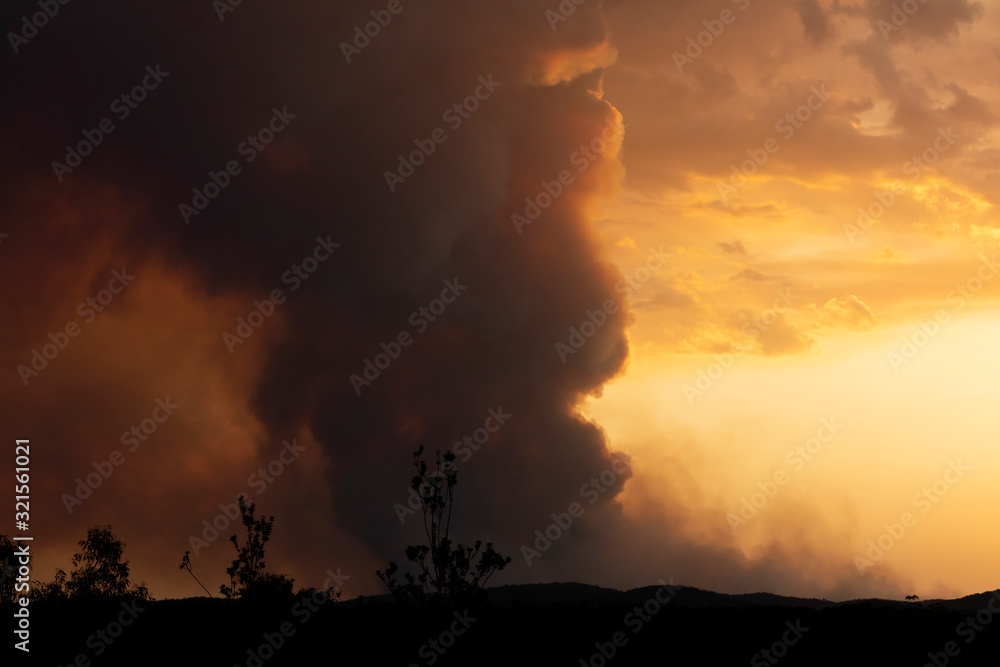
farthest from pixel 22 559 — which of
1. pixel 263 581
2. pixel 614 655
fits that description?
pixel 614 655

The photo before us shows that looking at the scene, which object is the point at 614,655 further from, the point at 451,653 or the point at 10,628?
the point at 10,628

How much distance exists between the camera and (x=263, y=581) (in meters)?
38.4

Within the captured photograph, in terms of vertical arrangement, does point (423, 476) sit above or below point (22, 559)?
above

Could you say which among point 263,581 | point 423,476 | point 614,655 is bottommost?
point 614,655

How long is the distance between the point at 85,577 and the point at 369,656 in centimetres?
3718

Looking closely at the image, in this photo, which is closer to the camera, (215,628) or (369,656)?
(369,656)

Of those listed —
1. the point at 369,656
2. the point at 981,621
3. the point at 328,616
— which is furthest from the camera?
the point at 328,616
